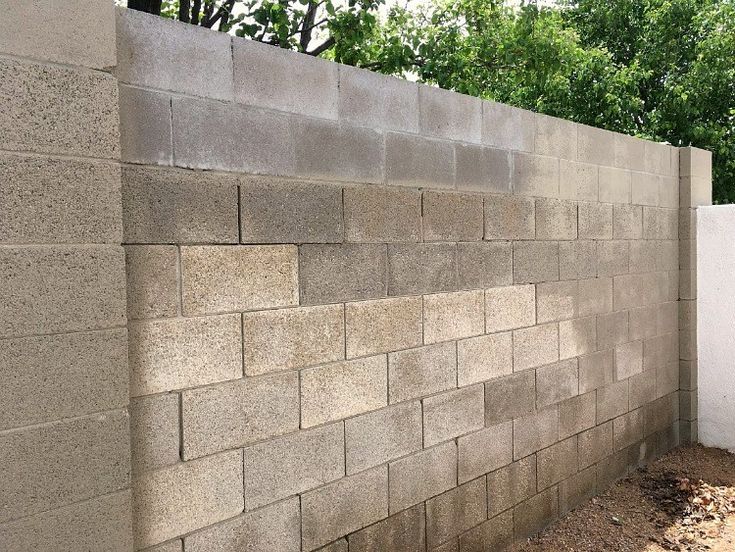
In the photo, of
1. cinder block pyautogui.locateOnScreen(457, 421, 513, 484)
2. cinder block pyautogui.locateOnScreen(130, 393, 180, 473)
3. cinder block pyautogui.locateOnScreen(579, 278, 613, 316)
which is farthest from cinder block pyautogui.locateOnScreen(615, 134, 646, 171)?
cinder block pyautogui.locateOnScreen(130, 393, 180, 473)

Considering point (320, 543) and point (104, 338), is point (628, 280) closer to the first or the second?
point (320, 543)

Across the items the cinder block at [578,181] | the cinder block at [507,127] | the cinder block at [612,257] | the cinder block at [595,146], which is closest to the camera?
the cinder block at [507,127]

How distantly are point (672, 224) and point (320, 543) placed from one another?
4474mm

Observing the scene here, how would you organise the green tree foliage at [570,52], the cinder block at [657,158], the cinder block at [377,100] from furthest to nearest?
the green tree foliage at [570,52] < the cinder block at [657,158] < the cinder block at [377,100]

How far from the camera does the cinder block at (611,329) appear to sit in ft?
16.5

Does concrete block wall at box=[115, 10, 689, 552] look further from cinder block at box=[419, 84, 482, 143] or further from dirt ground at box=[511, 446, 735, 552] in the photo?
dirt ground at box=[511, 446, 735, 552]

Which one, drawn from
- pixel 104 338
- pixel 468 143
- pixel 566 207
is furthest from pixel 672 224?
pixel 104 338

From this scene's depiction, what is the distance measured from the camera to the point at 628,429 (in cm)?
544

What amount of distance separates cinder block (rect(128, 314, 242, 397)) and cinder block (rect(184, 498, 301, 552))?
22.1 inches

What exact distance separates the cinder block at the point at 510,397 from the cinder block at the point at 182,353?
1812 millimetres

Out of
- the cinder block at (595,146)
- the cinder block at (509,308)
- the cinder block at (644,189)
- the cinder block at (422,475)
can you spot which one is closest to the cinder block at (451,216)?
the cinder block at (509,308)

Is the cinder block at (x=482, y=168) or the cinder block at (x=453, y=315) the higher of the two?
the cinder block at (x=482, y=168)

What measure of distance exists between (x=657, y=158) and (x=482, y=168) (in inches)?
103

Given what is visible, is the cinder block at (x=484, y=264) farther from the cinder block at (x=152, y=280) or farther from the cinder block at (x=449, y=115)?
the cinder block at (x=152, y=280)
